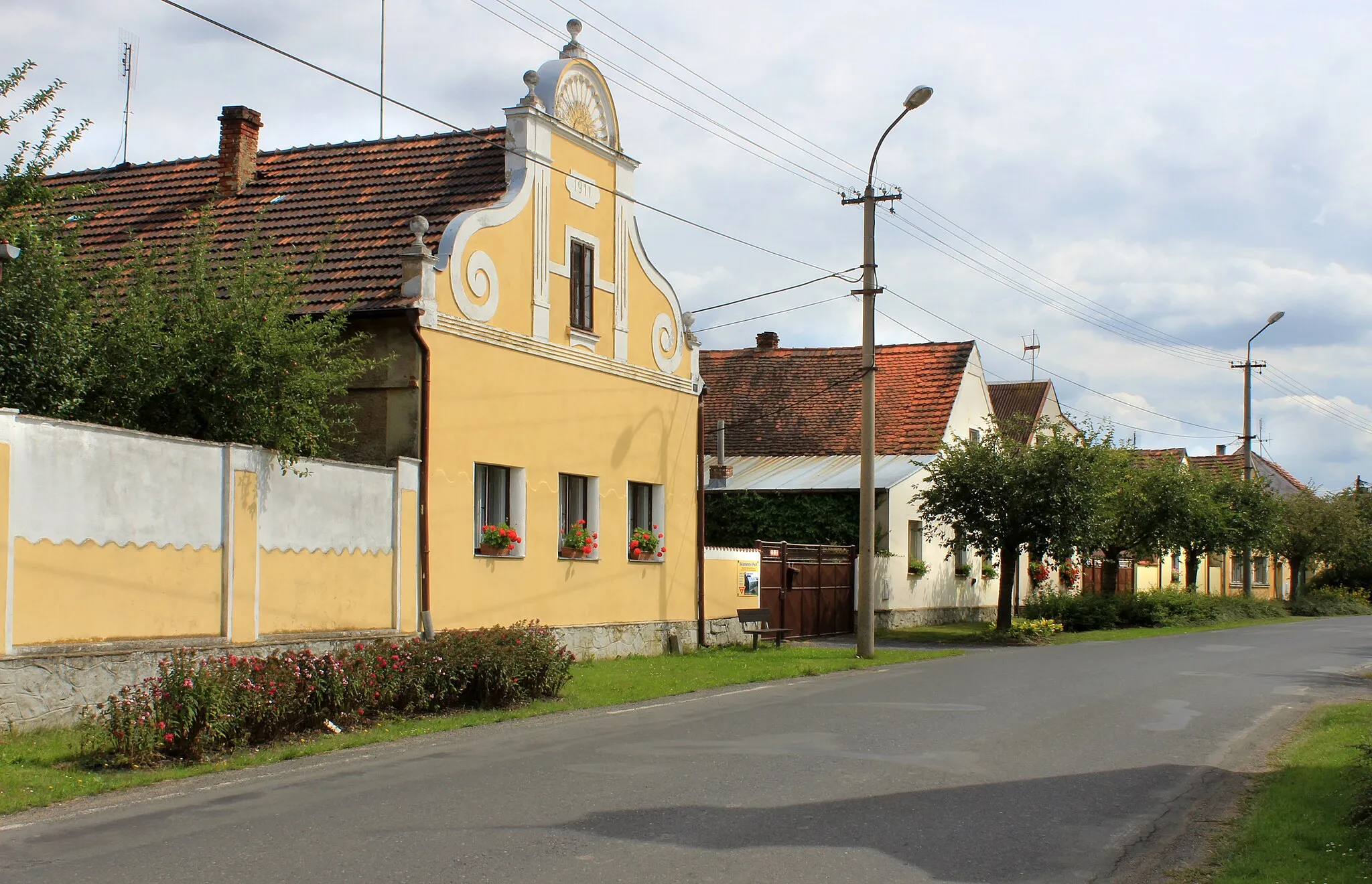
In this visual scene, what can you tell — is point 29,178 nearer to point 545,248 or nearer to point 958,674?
point 545,248

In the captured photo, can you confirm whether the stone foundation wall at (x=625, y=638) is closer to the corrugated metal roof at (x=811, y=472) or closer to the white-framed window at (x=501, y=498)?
the white-framed window at (x=501, y=498)

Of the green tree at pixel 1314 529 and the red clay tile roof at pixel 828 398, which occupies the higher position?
the red clay tile roof at pixel 828 398

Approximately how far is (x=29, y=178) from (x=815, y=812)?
11.7 m

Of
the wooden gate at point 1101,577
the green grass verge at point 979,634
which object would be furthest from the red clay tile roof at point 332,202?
the wooden gate at point 1101,577

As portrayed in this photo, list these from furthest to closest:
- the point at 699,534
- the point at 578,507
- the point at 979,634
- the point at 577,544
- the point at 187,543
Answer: the point at 979,634
the point at 699,534
the point at 578,507
the point at 577,544
the point at 187,543

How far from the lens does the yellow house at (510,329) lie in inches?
741

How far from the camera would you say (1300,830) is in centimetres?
859

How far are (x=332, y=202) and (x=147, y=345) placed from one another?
23.6 feet

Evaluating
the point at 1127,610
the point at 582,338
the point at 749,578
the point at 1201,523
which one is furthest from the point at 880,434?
the point at 582,338

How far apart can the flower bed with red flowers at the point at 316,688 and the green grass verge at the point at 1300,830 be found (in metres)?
7.89

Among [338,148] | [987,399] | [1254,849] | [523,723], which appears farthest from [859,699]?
[987,399]

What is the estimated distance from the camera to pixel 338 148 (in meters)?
23.4

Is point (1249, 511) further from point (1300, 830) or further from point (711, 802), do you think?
point (711, 802)

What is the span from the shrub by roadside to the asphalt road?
21509 mm
